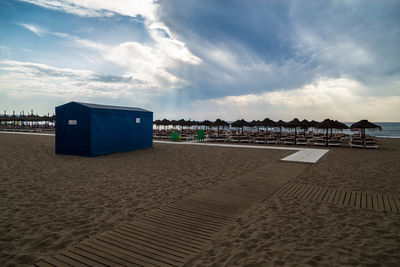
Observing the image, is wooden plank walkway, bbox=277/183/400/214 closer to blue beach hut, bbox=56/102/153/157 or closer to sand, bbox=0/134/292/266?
sand, bbox=0/134/292/266

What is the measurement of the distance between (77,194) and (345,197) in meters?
6.51

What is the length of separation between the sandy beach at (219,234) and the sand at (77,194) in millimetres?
18

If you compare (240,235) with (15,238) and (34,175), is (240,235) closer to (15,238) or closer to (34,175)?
(15,238)

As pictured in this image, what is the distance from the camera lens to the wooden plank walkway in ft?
16.5

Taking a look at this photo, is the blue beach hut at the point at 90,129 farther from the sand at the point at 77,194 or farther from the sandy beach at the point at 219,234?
the sandy beach at the point at 219,234

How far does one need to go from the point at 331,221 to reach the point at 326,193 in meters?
1.88

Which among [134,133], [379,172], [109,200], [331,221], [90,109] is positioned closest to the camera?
[331,221]

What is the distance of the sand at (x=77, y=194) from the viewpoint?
3546mm

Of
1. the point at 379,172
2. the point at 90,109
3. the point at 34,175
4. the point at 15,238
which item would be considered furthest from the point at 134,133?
the point at 379,172

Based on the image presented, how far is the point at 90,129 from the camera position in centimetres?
1196

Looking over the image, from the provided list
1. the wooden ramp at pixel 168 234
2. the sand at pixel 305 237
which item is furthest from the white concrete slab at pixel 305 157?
the sand at pixel 305 237

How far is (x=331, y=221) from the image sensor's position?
13.9 ft

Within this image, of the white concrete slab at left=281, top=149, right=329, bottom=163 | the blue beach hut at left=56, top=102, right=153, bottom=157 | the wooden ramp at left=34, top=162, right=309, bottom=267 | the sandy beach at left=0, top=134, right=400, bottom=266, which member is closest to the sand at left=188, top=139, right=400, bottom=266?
the sandy beach at left=0, top=134, right=400, bottom=266

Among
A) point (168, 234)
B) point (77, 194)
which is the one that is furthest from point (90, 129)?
point (168, 234)
